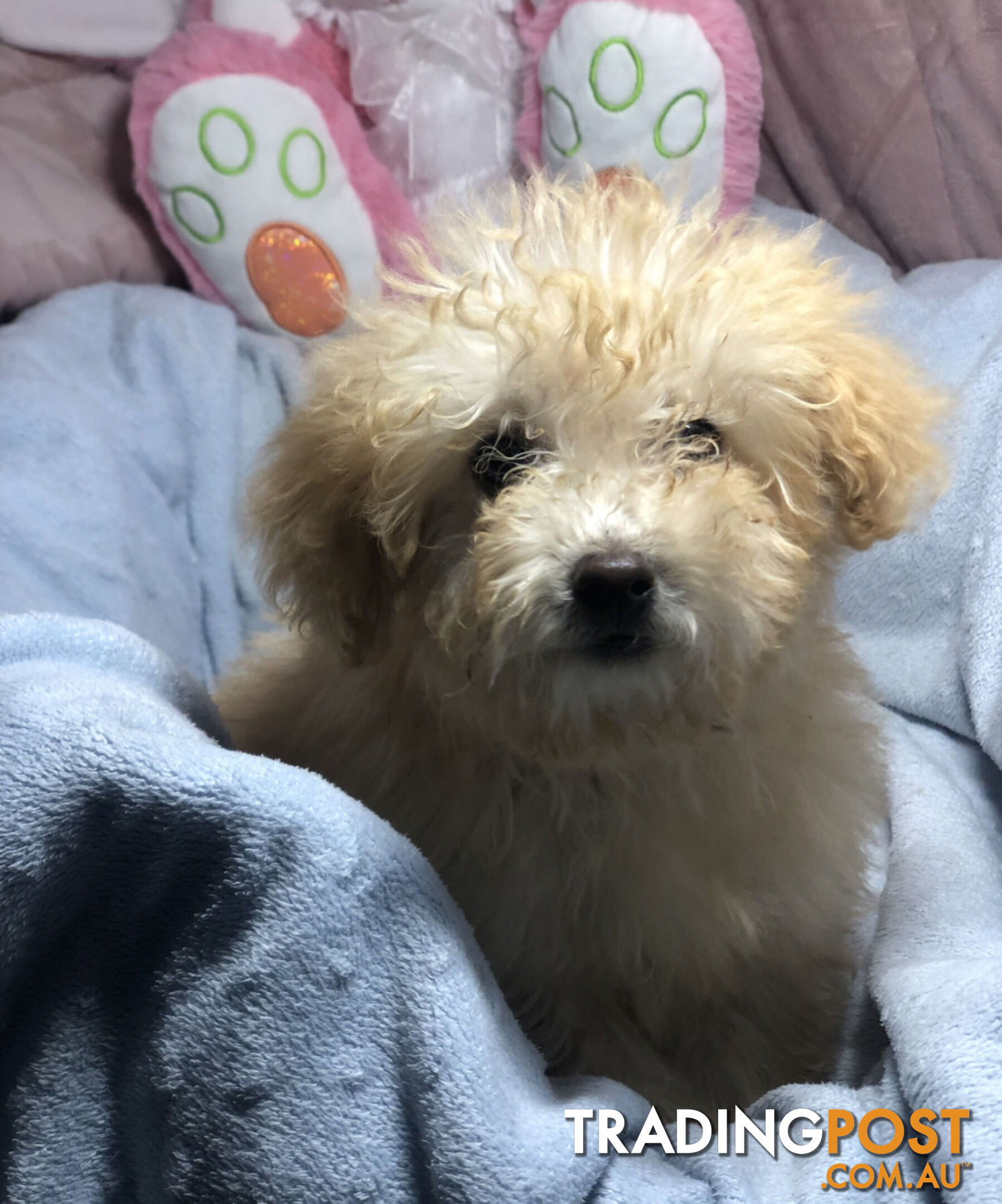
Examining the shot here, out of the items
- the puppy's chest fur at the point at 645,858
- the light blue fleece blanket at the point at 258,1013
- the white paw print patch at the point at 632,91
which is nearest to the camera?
the light blue fleece blanket at the point at 258,1013

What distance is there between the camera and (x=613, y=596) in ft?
3.14

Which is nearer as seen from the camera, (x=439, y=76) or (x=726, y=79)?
(x=726, y=79)

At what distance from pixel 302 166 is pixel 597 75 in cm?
59

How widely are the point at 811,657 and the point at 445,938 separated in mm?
534

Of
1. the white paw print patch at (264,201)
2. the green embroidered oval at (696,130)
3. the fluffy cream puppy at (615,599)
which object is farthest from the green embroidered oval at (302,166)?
the fluffy cream puppy at (615,599)

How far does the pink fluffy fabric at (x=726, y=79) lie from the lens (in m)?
2.18

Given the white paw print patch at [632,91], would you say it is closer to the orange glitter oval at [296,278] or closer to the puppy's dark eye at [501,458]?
the orange glitter oval at [296,278]

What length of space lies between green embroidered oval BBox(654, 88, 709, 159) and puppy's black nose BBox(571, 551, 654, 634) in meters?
1.51

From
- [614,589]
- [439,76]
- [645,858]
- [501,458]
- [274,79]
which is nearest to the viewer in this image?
[614,589]

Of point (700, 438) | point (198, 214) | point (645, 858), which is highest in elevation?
point (700, 438)

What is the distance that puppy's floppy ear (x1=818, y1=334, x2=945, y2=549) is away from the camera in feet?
3.76

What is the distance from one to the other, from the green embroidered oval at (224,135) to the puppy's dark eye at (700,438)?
4.82 feet

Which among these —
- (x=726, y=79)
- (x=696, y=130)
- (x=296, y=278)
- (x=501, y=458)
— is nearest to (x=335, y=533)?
(x=501, y=458)

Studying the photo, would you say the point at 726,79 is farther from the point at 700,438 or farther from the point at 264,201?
the point at 700,438
